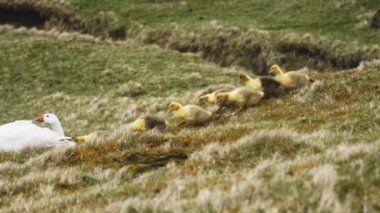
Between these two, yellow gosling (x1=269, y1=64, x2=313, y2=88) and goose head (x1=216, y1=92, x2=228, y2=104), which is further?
yellow gosling (x1=269, y1=64, x2=313, y2=88)

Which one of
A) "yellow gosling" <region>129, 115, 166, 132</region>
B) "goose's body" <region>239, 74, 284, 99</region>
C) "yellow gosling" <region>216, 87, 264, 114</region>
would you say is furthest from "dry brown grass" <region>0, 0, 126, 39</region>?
"yellow gosling" <region>129, 115, 166, 132</region>

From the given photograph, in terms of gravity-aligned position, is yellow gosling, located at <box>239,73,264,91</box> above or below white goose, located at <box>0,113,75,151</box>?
above

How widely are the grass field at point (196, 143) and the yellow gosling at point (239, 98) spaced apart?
383 millimetres

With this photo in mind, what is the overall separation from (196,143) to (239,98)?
212 inches

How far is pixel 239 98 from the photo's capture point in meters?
16.8

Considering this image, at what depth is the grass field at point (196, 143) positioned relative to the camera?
6910 millimetres

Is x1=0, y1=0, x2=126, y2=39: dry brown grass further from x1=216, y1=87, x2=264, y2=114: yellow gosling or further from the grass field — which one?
x1=216, y1=87, x2=264, y2=114: yellow gosling

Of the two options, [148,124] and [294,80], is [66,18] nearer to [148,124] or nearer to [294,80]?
[294,80]

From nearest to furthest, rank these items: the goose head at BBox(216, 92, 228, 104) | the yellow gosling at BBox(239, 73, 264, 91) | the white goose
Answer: the white goose
the goose head at BBox(216, 92, 228, 104)
the yellow gosling at BBox(239, 73, 264, 91)

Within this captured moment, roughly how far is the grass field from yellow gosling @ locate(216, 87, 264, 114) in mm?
383

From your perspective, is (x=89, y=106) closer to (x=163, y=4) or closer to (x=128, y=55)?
(x=128, y=55)

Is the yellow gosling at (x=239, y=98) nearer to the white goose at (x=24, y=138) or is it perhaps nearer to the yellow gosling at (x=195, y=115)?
the yellow gosling at (x=195, y=115)

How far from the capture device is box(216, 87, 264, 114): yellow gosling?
16750 millimetres

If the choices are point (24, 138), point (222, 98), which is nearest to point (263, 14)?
point (222, 98)
